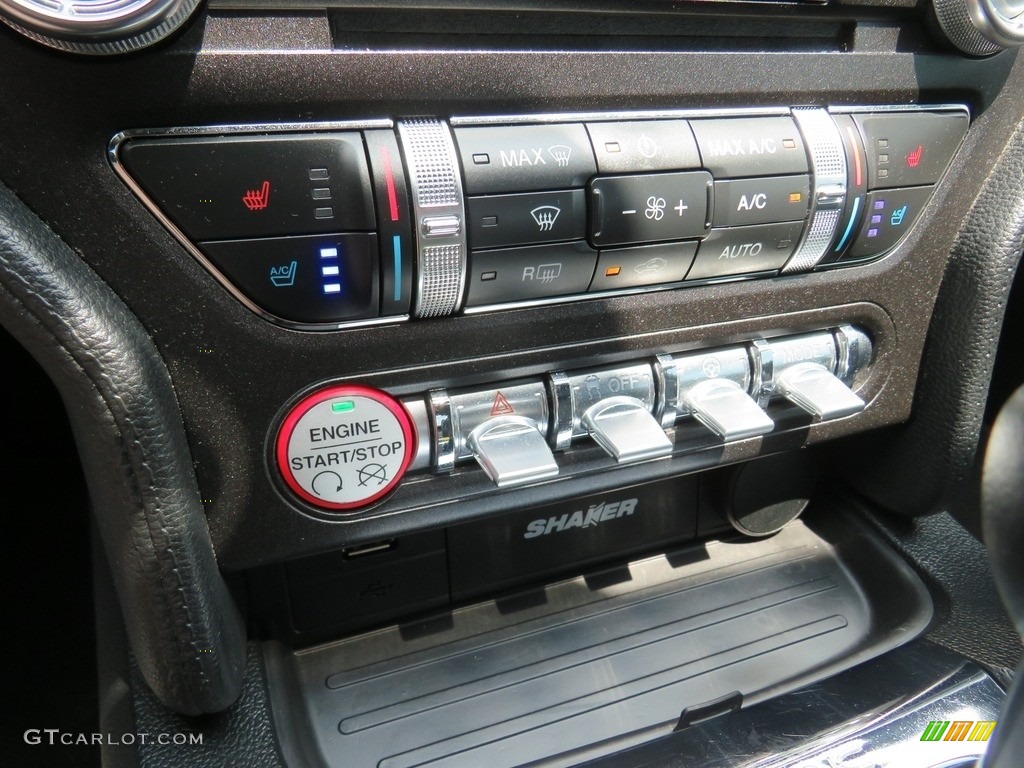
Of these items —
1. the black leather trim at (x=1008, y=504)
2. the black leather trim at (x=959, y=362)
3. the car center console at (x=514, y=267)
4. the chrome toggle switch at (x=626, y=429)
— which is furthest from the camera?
the black leather trim at (x=959, y=362)

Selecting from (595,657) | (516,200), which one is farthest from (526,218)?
(595,657)

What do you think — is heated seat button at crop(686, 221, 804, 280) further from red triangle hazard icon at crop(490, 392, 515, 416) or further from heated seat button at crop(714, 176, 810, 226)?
red triangle hazard icon at crop(490, 392, 515, 416)

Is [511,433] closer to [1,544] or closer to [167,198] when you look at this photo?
[167,198]

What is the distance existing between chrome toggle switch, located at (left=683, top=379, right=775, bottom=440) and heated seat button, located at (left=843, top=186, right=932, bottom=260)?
15 cm

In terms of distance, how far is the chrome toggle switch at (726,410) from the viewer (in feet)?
2.01

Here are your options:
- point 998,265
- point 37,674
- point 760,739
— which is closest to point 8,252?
point 760,739

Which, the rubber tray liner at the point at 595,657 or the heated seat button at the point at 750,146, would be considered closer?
the heated seat button at the point at 750,146

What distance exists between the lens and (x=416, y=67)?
46cm

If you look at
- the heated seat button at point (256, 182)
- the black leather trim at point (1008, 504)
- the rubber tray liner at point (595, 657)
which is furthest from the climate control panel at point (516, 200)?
the rubber tray liner at point (595, 657)

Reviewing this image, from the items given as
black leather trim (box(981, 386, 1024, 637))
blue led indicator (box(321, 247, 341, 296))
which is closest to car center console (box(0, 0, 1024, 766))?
blue led indicator (box(321, 247, 341, 296))

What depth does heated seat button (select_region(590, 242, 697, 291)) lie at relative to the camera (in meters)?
0.55

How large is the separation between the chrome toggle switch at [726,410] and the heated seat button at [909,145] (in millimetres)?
202

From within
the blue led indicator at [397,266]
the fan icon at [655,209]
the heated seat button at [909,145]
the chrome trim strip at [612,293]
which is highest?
the heated seat button at [909,145]

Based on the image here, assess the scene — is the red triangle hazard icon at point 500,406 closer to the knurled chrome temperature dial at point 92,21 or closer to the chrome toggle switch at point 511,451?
the chrome toggle switch at point 511,451
